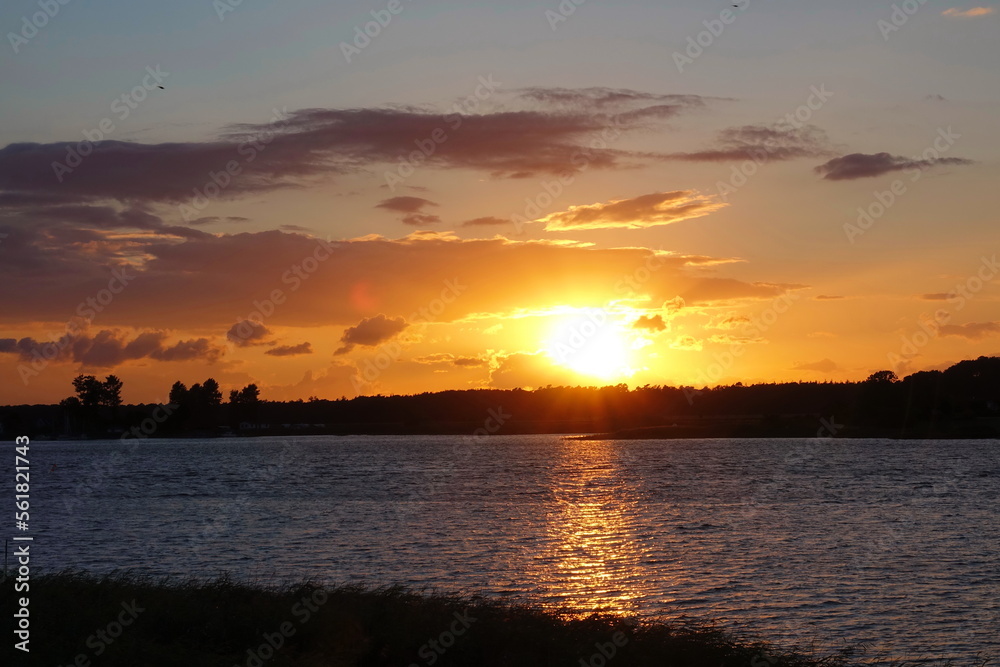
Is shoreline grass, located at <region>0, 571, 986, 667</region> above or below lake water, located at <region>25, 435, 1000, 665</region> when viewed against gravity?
above

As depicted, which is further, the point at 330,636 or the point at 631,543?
the point at 631,543

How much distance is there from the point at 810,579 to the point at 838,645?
404 inches

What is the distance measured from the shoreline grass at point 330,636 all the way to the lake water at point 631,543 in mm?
7503

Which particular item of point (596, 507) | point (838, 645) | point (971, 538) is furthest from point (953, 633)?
point (596, 507)

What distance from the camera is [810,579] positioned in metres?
37.3

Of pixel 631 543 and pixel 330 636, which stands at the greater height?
pixel 330 636

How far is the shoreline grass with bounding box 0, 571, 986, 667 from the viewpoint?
1942cm

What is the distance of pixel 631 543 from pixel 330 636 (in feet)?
98.0

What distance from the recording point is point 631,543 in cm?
4916

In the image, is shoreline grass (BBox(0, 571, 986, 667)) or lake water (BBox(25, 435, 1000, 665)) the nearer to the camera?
shoreline grass (BBox(0, 571, 986, 667))

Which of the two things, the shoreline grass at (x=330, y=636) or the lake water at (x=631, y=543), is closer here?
the shoreline grass at (x=330, y=636)

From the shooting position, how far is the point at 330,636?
21.7m

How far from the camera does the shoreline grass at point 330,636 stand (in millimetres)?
19422

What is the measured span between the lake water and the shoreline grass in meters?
7.50
